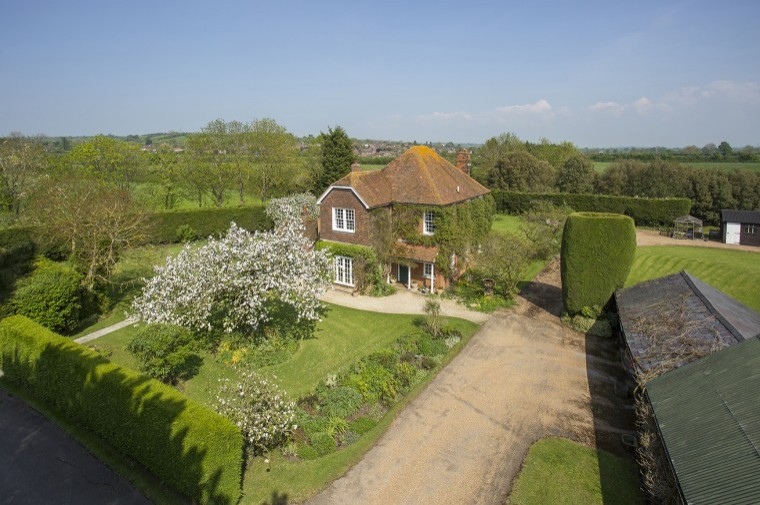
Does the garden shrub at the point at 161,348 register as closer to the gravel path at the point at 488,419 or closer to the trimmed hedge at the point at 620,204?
the gravel path at the point at 488,419

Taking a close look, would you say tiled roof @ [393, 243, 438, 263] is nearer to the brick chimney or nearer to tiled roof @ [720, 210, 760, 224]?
the brick chimney

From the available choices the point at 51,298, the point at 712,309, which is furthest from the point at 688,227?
the point at 51,298

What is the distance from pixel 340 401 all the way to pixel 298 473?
10.7 ft

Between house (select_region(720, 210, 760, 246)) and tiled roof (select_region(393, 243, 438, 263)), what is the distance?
3037 cm

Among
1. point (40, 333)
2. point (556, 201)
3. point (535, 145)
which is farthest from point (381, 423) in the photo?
point (535, 145)

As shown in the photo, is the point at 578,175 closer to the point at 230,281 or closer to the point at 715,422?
the point at 715,422

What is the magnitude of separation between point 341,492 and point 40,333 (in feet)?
39.9

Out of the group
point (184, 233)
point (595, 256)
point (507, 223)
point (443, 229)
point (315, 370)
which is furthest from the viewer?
point (507, 223)

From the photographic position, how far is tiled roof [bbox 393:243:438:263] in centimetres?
2498

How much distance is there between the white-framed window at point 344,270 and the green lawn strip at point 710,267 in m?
17.8

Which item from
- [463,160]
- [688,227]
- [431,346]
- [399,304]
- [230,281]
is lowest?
[431,346]

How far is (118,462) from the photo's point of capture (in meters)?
11.7

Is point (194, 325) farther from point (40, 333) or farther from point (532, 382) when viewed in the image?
point (532, 382)

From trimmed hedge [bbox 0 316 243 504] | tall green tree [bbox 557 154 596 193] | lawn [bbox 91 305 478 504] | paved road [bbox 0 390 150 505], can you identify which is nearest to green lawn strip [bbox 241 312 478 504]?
lawn [bbox 91 305 478 504]
